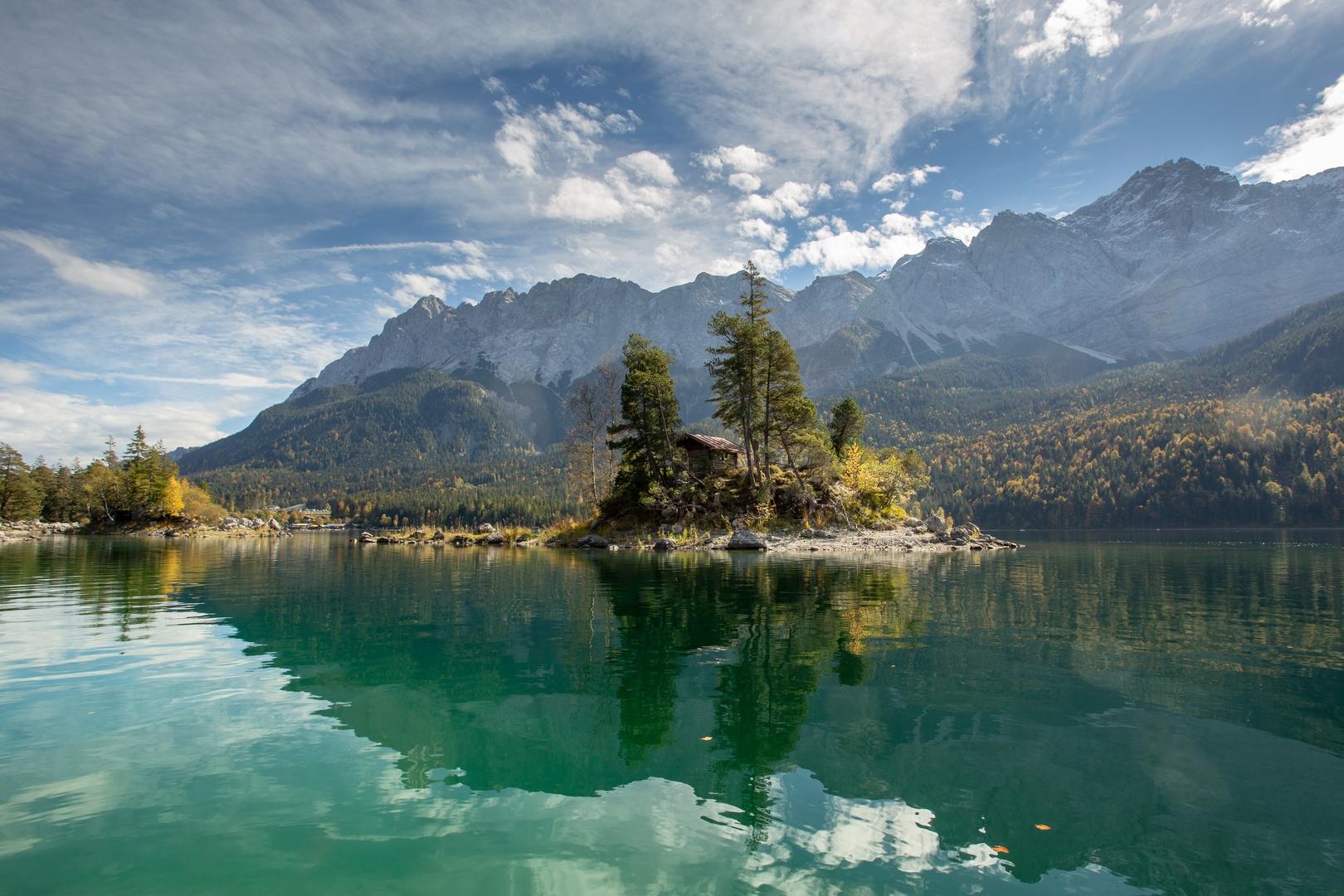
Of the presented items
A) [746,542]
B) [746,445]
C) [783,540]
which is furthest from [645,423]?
[783,540]

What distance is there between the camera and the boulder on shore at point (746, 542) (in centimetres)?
4309

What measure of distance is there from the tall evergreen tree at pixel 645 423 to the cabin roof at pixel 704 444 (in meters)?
3.03

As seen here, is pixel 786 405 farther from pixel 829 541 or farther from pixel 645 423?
pixel 645 423

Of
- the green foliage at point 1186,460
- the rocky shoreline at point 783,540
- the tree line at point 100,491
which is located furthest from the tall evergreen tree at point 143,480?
the green foliage at point 1186,460

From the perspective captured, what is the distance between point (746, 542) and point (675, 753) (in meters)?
36.8

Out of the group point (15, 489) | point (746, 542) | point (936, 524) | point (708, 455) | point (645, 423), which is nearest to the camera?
Result: point (746, 542)

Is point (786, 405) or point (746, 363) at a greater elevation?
point (746, 363)

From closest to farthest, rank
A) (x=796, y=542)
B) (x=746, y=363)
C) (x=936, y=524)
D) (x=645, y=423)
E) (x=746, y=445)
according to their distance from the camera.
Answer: (x=796, y=542), (x=746, y=363), (x=645, y=423), (x=936, y=524), (x=746, y=445)

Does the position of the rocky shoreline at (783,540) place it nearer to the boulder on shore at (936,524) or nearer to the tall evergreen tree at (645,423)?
the boulder on shore at (936,524)

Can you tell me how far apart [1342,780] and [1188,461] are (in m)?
155

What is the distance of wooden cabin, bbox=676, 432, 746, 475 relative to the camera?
57.1m

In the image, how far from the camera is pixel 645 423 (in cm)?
5266

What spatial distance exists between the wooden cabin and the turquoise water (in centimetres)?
4039

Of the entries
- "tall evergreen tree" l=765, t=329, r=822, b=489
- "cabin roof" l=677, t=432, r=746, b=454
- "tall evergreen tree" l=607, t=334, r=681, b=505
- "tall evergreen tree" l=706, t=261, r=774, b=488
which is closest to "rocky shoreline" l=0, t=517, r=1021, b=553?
"tall evergreen tree" l=607, t=334, r=681, b=505
